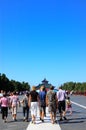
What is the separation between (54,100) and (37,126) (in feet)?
5.38

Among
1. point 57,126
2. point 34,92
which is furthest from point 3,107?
point 57,126

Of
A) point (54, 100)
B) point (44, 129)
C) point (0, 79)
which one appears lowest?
point (44, 129)

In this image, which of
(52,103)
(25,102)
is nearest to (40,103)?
(25,102)

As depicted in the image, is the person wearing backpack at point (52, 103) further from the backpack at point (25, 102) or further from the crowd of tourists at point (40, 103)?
the backpack at point (25, 102)

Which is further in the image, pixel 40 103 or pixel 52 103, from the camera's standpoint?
pixel 40 103

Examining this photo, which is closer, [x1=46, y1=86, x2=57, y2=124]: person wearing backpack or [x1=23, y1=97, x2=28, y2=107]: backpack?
[x1=46, y1=86, x2=57, y2=124]: person wearing backpack

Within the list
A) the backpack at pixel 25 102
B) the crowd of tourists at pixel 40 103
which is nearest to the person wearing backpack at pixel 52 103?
the crowd of tourists at pixel 40 103

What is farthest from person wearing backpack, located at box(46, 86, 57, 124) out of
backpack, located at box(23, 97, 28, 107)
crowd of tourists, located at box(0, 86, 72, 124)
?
backpack, located at box(23, 97, 28, 107)

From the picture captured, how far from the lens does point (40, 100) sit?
73.6ft

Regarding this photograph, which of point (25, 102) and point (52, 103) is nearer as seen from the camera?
point (52, 103)

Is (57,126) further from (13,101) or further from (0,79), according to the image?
(0,79)

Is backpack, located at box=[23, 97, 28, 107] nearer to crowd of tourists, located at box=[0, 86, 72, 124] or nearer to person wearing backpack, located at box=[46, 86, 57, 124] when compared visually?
crowd of tourists, located at box=[0, 86, 72, 124]

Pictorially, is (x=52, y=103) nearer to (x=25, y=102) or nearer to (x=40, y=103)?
(x=40, y=103)

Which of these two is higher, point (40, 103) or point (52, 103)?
point (40, 103)
